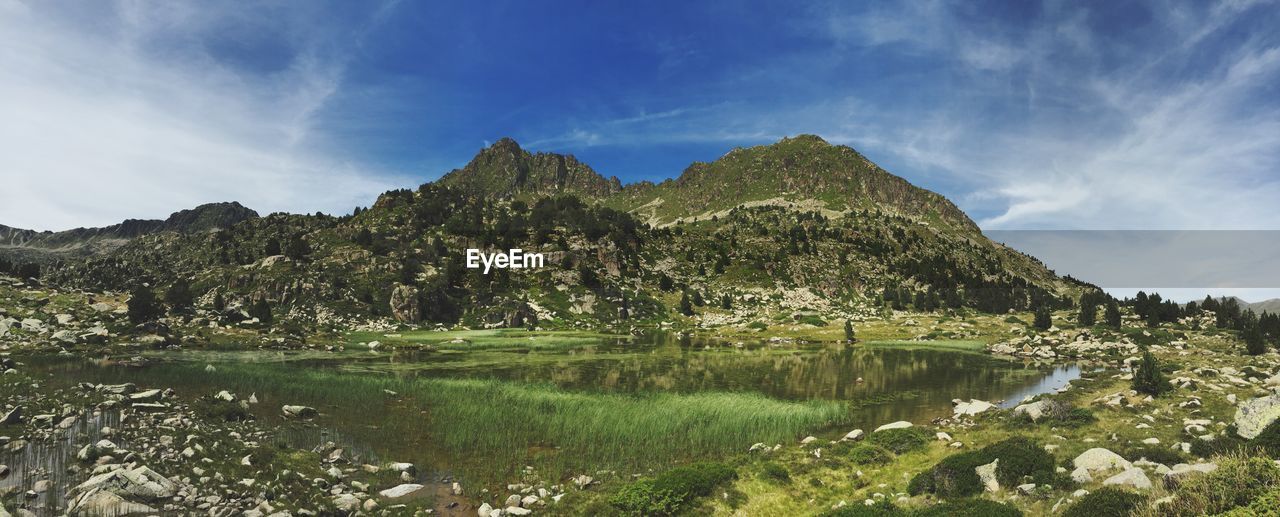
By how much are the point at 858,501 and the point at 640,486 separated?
6.24 meters

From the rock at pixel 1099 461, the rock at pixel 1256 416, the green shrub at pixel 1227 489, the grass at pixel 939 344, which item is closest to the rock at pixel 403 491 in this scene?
the green shrub at pixel 1227 489

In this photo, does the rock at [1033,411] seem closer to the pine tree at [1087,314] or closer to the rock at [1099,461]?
the rock at [1099,461]

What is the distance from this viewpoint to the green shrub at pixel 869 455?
61.1ft

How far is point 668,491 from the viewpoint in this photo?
14.8m

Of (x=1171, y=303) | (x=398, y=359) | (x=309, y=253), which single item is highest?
(x=309, y=253)

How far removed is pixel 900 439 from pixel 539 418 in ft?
53.4

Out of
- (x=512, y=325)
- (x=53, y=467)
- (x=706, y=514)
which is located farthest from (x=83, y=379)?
(x=512, y=325)

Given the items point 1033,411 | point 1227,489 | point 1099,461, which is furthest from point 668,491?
point 1033,411

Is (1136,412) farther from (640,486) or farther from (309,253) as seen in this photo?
(309,253)

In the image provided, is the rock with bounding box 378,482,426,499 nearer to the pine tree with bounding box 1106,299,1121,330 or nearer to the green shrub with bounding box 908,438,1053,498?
the green shrub with bounding box 908,438,1053,498

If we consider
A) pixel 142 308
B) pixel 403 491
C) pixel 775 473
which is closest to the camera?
pixel 403 491

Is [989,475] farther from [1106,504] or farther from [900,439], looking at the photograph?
[900,439]

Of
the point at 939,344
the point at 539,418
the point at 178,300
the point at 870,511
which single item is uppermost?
the point at 178,300

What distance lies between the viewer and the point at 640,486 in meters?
15.3
